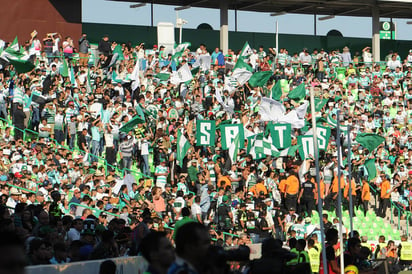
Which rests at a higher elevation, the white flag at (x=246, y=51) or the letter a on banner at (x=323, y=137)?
the white flag at (x=246, y=51)

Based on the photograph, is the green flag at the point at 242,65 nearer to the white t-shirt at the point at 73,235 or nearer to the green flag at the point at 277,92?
the green flag at the point at 277,92

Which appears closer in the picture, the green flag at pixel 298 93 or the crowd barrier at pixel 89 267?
the crowd barrier at pixel 89 267

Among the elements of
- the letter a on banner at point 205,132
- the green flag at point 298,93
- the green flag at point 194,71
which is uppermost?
the green flag at point 194,71

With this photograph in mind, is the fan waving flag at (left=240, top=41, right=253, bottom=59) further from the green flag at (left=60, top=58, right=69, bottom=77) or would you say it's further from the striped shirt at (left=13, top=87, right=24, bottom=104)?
the striped shirt at (left=13, top=87, right=24, bottom=104)

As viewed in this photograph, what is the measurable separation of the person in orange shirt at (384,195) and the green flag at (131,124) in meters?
7.25

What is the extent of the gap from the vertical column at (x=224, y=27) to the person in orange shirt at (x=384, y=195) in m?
12.3

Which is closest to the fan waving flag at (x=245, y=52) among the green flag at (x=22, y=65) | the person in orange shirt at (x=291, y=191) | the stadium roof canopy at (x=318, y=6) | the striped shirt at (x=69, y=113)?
the stadium roof canopy at (x=318, y=6)

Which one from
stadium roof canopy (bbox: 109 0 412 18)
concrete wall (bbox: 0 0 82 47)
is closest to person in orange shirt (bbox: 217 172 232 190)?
concrete wall (bbox: 0 0 82 47)

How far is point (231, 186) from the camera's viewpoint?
25.3m

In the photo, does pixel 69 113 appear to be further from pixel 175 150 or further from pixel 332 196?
pixel 332 196

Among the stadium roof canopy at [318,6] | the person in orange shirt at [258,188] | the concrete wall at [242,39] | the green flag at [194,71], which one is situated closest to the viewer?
the person in orange shirt at [258,188]

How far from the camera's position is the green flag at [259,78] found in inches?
1222

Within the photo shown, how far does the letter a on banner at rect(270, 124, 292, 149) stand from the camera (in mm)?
27094

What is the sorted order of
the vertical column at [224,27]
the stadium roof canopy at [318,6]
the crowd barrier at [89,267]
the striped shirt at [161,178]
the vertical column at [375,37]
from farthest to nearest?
the vertical column at [375,37], the stadium roof canopy at [318,6], the vertical column at [224,27], the striped shirt at [161,178], the crowd barrier at [89,267]
